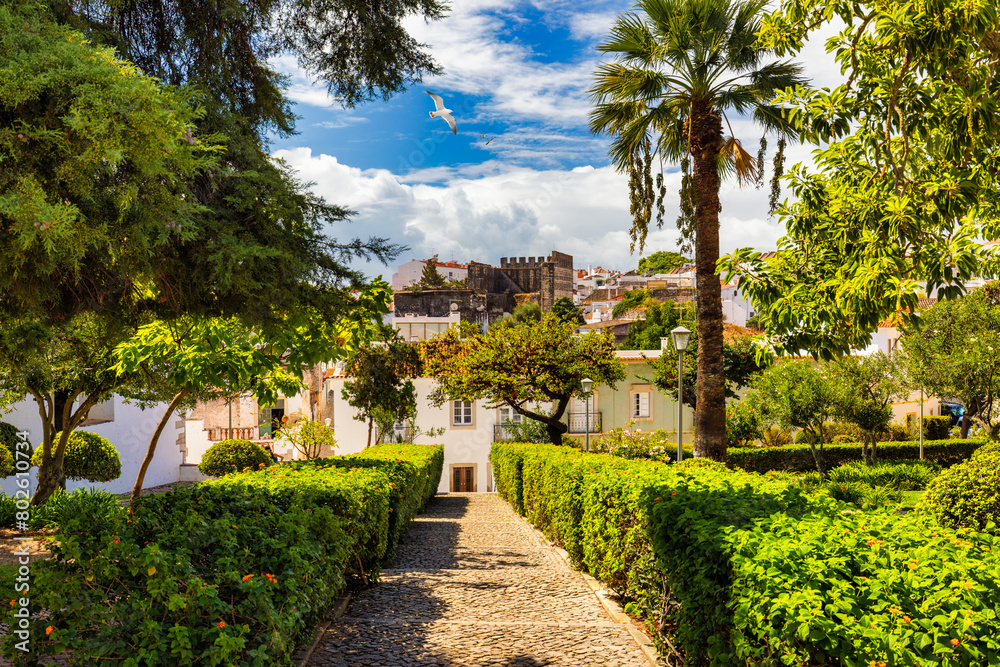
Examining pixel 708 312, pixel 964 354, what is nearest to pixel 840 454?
pixel 964 354

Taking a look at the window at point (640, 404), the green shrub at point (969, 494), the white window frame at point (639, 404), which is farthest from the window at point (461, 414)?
the green shrub at point (969, 494)

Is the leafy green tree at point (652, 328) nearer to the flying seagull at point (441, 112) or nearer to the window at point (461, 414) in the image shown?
the window at point (461, 414)

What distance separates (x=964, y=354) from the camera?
21.8 m

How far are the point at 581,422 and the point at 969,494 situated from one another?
23347 millimetres

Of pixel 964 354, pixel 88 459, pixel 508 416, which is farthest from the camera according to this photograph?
pixel 508 416

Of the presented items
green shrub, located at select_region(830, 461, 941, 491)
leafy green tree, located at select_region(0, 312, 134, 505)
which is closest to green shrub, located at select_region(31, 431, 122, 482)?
leafy green tree, located at select_region(0, 312, 134, 505)

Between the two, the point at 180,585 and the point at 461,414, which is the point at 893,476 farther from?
the point at 180,585

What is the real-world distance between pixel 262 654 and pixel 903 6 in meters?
6.40

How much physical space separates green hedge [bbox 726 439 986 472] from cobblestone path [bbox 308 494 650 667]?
16472mm

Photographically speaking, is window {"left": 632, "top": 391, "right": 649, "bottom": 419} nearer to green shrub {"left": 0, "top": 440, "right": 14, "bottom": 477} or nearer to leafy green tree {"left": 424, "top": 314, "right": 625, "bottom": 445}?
leafy green tree {"left": 424, "top": 314, "right": 625, "bottom": 445}

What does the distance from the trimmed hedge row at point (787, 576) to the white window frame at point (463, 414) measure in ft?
74.5

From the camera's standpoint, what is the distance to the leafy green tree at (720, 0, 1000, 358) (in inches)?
218

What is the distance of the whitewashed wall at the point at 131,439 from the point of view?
58.2 feet

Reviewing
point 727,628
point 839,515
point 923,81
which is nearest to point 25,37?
point 727,628
